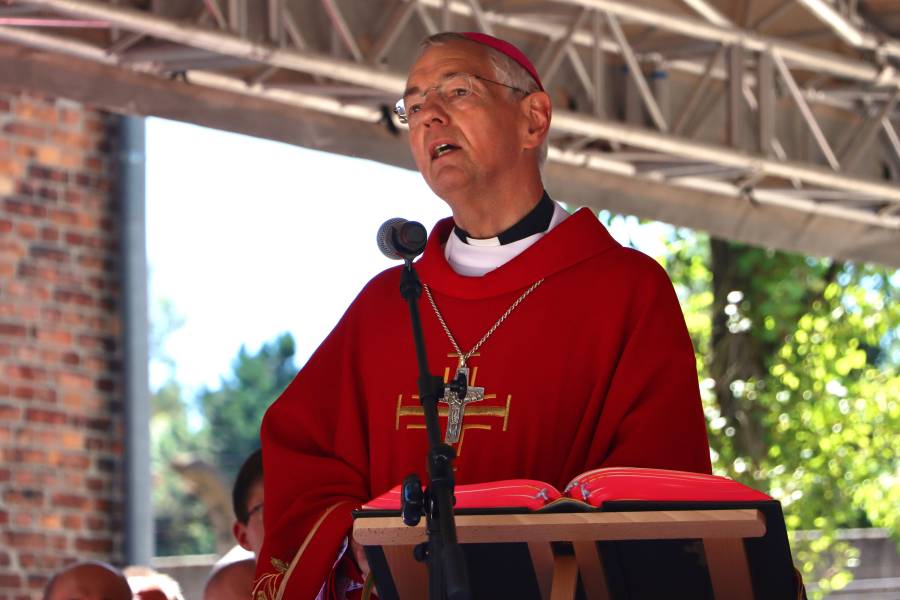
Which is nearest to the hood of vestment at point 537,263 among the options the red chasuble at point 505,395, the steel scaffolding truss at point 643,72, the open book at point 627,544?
the red chasuble at point 505,395

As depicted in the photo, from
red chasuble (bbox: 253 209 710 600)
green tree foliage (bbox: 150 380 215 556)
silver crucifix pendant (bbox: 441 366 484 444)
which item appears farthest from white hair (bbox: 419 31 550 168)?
green tree foliage (bbox: 150 380 215 556)

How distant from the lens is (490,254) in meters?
3.47

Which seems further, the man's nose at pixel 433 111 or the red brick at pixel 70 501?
the red brick at pixel 70 501

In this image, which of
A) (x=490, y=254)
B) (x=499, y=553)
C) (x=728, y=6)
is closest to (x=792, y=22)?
(x=728, y=6)

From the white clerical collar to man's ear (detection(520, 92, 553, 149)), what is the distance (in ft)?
0.53

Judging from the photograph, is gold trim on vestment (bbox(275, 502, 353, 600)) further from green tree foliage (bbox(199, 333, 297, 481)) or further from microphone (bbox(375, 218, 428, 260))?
green tree foliage (bbox(199, 333, 297, 481))

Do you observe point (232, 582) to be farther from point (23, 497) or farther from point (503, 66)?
point (503, 66)

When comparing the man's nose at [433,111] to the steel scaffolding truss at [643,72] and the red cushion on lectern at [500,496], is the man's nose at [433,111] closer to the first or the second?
the red cushion on lectern at [500,496]

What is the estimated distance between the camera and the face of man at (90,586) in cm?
504

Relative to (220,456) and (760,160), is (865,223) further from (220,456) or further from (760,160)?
(220,456)

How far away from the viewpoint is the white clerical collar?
3.46m

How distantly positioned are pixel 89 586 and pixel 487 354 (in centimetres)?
230

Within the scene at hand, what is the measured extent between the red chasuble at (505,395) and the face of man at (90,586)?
6.09 feet

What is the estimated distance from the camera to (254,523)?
5180 millimetres
